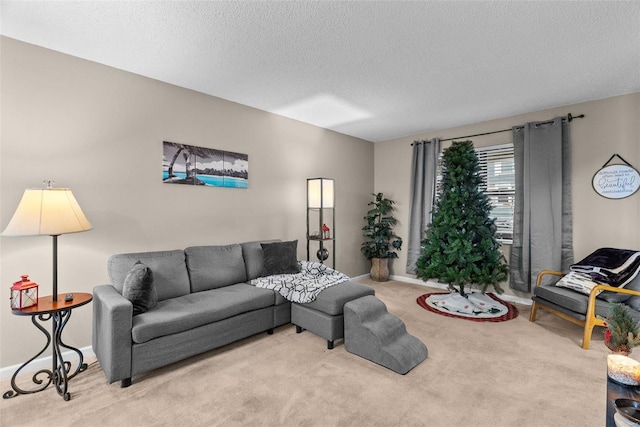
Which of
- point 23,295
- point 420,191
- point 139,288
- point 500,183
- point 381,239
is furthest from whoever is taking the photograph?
point 381,239

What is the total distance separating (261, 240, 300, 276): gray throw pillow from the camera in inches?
140

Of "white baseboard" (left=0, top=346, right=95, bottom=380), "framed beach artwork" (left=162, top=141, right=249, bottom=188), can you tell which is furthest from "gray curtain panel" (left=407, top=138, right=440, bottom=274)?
"white baseboard" (left=0, top=346, right=95, bottom=380)

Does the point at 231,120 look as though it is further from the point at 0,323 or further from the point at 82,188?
the point at 0,323

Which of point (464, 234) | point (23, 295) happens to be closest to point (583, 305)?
point (464, 234)

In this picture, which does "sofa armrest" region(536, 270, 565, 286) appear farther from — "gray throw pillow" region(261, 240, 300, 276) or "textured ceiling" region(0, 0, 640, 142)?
"gray throw pillow" region(261, 240, 300, 276)

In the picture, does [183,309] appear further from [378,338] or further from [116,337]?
[378,338]

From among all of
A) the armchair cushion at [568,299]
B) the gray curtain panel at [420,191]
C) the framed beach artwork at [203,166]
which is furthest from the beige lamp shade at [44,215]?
the gray curtain panel at [420,191]

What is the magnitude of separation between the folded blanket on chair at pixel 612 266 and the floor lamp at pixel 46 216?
478 cm

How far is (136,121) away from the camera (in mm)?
2996

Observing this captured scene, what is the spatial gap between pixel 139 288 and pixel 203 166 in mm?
1591

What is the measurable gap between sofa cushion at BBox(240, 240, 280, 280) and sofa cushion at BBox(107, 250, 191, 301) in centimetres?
70

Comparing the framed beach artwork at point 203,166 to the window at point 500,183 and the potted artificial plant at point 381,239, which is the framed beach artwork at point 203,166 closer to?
the potted artificial plant at point 381,239

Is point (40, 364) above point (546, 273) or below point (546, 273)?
below

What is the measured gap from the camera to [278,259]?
11.8 ft
